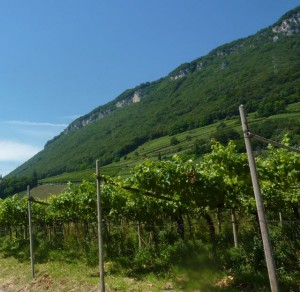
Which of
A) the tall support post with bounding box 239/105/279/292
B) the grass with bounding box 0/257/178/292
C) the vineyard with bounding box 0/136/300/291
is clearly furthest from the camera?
the grass with bounding box 0/257/178/292

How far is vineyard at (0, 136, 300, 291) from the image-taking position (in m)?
9.84

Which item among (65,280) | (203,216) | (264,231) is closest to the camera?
(264,231)

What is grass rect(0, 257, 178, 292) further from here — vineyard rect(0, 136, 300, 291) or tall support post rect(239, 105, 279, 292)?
tall support post rect(239, 105, 279, 292)

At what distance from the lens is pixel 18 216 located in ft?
A: 78.4

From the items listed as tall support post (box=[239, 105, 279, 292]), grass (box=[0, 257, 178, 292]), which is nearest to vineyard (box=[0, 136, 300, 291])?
grass (box=[0, 257, 178, 292])

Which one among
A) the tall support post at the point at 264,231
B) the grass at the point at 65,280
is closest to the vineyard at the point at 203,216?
the grass at the point at 65,280

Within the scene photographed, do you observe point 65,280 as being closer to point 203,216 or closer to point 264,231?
point 203,216

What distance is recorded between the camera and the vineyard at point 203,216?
9.84m

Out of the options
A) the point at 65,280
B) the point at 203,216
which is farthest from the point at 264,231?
the point at 65,280

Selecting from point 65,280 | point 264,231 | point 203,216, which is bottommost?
point 65,280

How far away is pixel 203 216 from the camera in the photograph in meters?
13.7

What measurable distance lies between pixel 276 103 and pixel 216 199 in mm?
116780

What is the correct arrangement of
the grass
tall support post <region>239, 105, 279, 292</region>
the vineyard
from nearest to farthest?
1. tall support post <region>239, 105, 279, 292</region>
2. the vineyard
3. the grass

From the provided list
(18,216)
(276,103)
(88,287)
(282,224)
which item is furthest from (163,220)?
(276,103)
